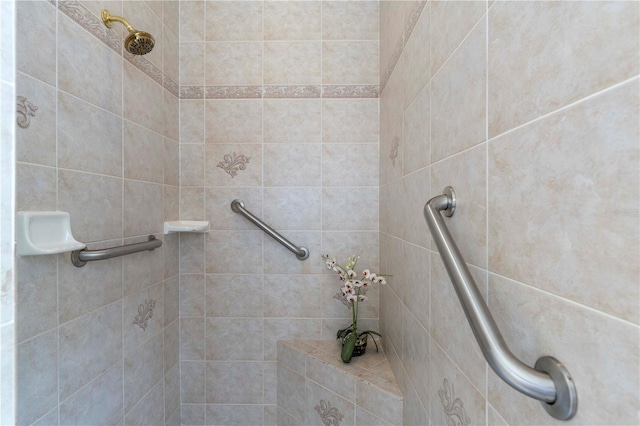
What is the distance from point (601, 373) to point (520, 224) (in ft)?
0.61

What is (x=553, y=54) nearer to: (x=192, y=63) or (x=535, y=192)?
(x=535, y=192)

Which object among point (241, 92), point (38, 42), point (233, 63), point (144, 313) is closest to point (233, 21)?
point (233, 63)

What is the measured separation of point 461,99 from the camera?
0.54m

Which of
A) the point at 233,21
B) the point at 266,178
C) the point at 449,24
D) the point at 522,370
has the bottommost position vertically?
the point at 522,370

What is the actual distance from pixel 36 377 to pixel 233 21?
1632 millimetres

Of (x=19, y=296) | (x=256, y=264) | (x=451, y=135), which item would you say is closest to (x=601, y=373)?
(x=451, y=135)

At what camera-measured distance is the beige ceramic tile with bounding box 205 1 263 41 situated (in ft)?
4.53

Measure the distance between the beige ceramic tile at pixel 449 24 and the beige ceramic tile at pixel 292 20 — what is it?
2.96 ft

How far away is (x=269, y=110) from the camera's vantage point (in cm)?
139

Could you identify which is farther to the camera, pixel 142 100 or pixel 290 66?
pixel 290 66

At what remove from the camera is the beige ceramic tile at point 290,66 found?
139 centimetres

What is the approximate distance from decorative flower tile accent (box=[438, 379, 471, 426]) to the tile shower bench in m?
0.39

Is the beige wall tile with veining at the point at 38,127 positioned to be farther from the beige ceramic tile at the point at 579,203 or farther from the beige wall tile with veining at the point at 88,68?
the beige ceramic tile at the point at 579,203

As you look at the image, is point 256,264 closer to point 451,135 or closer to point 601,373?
point 451,135
